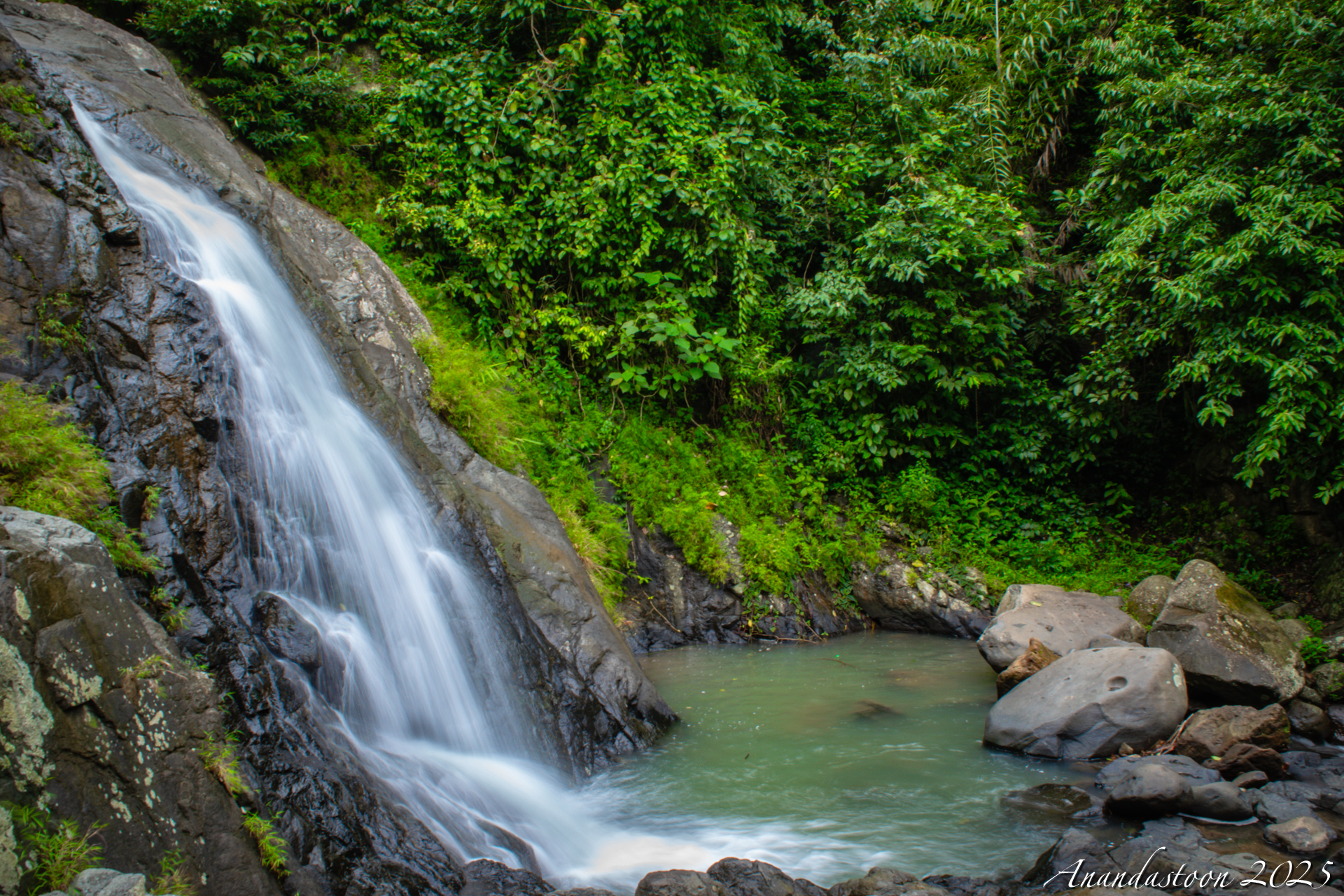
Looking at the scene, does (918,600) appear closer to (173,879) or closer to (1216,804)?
(1216,804)

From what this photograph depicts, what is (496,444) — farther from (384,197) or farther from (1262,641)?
(1262,641)

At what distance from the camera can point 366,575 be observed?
17.3ft

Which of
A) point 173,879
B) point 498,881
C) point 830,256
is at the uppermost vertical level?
point 830,256

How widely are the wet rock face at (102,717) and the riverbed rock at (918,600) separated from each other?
852cm

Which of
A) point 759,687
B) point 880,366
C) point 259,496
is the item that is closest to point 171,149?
point 259,496

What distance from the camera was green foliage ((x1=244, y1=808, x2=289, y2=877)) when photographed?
2.96m

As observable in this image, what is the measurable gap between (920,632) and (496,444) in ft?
20.3

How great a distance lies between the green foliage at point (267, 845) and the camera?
2.96 m

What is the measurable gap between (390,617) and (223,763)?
2.18 metres

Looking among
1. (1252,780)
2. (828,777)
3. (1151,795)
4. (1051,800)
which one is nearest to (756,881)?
(828,777)

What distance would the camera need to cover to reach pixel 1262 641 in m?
6.37

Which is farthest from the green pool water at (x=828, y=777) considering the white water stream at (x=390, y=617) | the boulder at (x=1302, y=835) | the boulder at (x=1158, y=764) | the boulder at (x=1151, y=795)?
the boulder at (x=1302, y=835)

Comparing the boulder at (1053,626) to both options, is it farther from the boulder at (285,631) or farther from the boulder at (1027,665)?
the boulder at (285,631)

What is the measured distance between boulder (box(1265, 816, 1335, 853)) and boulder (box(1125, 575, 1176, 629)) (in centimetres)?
366
